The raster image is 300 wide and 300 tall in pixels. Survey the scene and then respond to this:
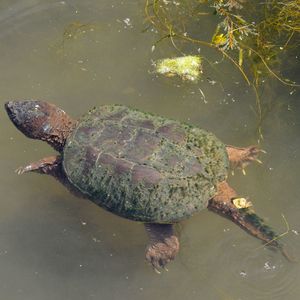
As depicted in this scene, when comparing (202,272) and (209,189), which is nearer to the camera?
(209,189)

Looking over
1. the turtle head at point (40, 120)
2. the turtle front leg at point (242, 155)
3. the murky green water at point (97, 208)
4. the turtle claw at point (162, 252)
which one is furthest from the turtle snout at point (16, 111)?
the turtle front leg at point (242, 155)

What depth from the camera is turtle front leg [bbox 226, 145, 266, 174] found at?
410 centimetres

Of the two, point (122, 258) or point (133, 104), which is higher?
point (133, 104)

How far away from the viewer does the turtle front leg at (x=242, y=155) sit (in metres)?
4.10

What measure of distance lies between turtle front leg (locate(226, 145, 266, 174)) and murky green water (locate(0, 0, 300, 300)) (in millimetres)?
151

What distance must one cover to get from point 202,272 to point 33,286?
4.45ft

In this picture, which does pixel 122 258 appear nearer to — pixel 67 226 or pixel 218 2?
pixel 67 226

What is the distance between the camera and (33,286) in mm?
3857

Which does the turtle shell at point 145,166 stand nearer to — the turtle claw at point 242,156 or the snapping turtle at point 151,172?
the snapping turtle at point 151,172

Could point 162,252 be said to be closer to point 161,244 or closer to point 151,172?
point 161,244

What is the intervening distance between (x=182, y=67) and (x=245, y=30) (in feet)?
Answer: 2.26

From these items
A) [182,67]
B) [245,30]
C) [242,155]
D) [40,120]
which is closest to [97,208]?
[40,120]

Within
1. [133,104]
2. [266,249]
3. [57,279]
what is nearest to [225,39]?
[133,104]

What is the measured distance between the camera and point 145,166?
11.3ft
